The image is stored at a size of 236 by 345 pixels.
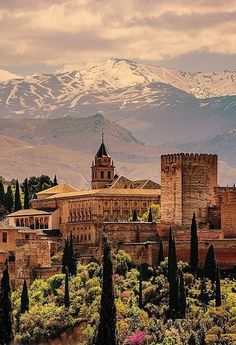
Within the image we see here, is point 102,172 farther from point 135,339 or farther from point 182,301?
point 135,339

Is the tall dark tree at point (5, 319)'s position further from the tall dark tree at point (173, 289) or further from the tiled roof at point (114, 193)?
the tiled roof at point (114, 193)

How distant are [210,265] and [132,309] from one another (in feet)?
24.4

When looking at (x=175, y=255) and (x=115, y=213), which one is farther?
(x=115, y=213)

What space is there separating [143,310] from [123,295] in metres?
3.27

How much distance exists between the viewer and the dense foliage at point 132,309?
77875 mm

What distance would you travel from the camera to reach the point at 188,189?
9931cm

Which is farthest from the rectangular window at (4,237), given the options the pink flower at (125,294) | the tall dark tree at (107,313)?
the tall dark tree at (107,313)

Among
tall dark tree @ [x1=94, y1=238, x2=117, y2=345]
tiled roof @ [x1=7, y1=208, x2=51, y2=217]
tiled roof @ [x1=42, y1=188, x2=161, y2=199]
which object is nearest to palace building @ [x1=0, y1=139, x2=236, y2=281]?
tiled roof @ [x1=42, y1=188, x2=161, y2=199]

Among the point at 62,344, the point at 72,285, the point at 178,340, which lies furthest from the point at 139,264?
the point at 178,340

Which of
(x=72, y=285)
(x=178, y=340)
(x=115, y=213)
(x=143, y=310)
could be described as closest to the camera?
(x=178, y=340)

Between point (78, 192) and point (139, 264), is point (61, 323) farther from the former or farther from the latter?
point (78, 192)

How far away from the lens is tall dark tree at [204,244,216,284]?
8875cm

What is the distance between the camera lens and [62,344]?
8531cm

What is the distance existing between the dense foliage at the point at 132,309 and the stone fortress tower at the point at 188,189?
603 centimetres
